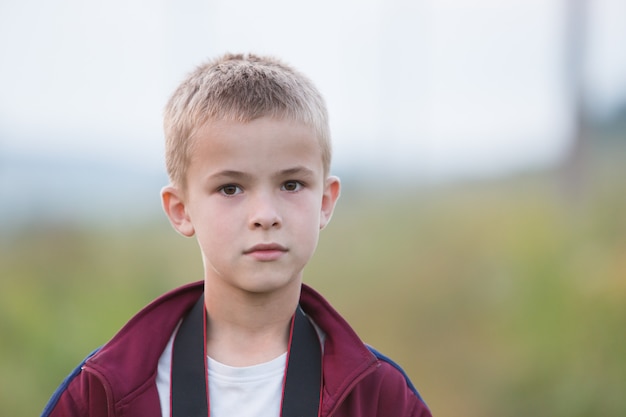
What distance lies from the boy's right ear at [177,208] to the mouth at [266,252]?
0.86ft

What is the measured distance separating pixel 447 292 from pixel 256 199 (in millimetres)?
3217

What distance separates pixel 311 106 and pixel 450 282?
307 cm

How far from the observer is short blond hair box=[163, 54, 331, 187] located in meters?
2.10

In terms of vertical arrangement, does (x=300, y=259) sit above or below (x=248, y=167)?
below

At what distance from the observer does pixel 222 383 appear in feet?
6.93

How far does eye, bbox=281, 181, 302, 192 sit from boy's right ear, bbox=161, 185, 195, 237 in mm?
321

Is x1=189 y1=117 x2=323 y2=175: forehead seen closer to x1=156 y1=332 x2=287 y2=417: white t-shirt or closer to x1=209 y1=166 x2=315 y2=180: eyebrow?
x1=209 y1=166 x2=315 y2=180: eyebrow

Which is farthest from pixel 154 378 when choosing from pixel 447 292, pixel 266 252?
pixel 447 292

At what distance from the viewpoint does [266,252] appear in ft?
6.63

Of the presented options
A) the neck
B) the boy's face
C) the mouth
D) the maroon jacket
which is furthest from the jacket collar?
the mouth

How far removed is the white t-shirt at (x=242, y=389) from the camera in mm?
2078

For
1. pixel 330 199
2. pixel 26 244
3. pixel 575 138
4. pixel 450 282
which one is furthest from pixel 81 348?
pixel 575 138

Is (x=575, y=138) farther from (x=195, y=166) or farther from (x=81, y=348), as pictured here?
(x=195, y=166)

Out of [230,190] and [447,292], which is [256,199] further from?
[447,292]
